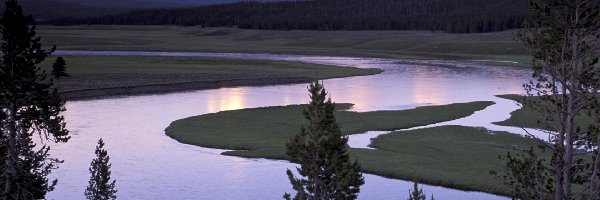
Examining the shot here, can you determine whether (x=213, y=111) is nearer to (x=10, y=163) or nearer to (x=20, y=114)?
(x=20, y=114)

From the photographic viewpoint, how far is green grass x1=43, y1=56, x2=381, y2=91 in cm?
7738

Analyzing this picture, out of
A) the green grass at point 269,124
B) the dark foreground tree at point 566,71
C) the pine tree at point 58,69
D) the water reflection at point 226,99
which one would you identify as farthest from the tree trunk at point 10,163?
the pine tree at point 58,69

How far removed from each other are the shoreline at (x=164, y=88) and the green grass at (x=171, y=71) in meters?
0.88

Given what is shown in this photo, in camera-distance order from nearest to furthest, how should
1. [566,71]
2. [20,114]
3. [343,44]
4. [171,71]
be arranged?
[566,71]
[20,114]
[171,71]
[343,44]

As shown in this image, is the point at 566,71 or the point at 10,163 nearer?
the point at 566,71

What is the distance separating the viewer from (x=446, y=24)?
546ft

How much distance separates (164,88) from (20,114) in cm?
5178

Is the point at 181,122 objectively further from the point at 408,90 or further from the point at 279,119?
the point at 408,90

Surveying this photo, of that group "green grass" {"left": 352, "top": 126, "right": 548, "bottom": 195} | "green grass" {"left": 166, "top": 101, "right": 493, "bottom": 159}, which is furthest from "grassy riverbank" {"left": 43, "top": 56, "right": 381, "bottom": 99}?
"green grass" {"left": 352, "top": 126, "right": 548, "bottom": 195}

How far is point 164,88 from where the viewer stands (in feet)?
248

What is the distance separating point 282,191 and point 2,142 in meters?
11.8

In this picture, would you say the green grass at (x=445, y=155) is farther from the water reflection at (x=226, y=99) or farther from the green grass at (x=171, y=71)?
the green grass at (x=171, y=71)

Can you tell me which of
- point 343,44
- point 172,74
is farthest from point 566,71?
point 343,44

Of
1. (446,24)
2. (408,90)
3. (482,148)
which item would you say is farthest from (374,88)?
(446,24)
